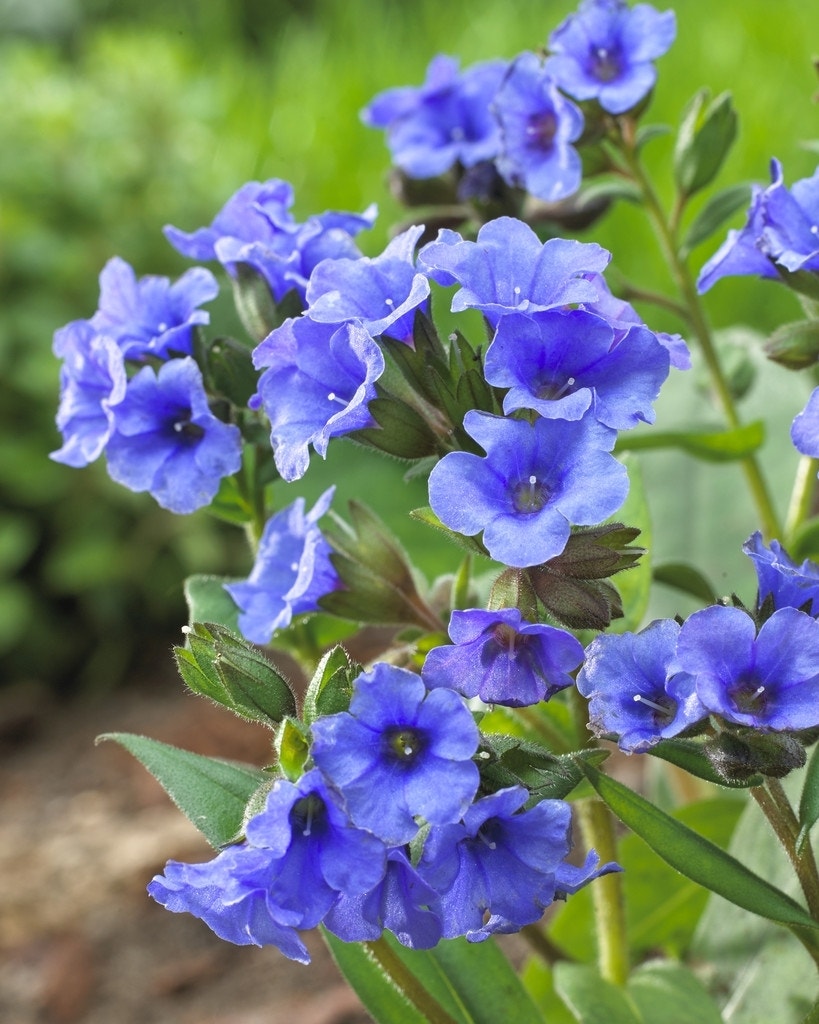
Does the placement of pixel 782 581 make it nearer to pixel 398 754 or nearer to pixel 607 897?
pixel 398 754

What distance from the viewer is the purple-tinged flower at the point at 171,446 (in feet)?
2.41

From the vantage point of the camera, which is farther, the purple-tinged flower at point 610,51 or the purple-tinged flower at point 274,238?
the purple-tinged flower at point 610,51

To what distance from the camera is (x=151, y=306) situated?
792 mm

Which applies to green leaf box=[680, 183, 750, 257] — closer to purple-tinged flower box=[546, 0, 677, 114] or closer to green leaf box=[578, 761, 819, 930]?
purple-tinged flower box=[546, 0, 677, 114]

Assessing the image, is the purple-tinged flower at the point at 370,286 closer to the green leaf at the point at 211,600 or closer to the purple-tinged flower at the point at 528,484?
the purple-tinged flower at the point at 528,484

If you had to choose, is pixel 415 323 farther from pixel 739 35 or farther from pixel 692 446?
pixel 739 35

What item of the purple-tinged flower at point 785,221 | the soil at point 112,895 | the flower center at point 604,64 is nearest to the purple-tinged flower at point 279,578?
the purple-tinged flower at point 785,221

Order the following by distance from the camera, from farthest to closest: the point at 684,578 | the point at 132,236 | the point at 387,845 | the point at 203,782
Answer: the point at 132,236 < the point at 684,578 < the point at 203,782 < the point at 387,845

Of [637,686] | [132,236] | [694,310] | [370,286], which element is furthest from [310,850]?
[132,236]

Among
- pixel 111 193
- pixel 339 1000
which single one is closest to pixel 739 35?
pixel 111 193

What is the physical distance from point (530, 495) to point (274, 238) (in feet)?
1.00

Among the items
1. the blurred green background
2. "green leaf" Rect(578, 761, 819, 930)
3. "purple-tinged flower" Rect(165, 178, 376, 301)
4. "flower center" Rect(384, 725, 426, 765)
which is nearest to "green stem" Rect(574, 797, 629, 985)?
"green leaf" Rect(578, 761, 819, 930)

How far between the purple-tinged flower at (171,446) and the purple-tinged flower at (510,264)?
0.18 metres

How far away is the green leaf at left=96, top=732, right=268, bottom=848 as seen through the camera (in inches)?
28.1
